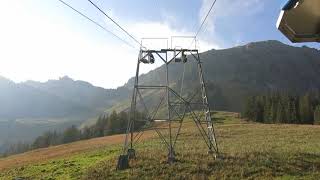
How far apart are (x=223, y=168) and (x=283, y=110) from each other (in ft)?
338

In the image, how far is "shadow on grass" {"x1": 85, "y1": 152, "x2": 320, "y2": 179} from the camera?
88.2 ft

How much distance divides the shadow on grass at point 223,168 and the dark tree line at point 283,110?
91632mm

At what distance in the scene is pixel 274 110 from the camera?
128250 mm

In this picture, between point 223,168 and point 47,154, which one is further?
point 47,154

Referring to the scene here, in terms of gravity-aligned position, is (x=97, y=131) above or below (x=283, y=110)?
below

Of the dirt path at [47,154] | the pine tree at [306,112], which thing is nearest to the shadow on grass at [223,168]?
the dirt path at [47,154]

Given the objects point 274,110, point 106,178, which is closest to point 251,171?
point 106,178

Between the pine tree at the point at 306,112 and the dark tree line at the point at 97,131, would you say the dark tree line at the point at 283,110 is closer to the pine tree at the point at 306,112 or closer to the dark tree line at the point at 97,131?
the pine tree at the point at 306,112

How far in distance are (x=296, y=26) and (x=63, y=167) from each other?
3624 cm

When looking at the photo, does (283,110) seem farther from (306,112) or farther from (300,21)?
(300,21)

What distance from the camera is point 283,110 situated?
417 ft

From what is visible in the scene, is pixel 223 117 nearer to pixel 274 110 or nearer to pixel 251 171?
pixel 274 110

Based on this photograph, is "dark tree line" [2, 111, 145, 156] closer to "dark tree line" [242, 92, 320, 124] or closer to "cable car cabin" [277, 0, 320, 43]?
"dark tree line" [242, 92, 320, 124]

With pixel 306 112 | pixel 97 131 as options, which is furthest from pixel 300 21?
pixel 97 131
